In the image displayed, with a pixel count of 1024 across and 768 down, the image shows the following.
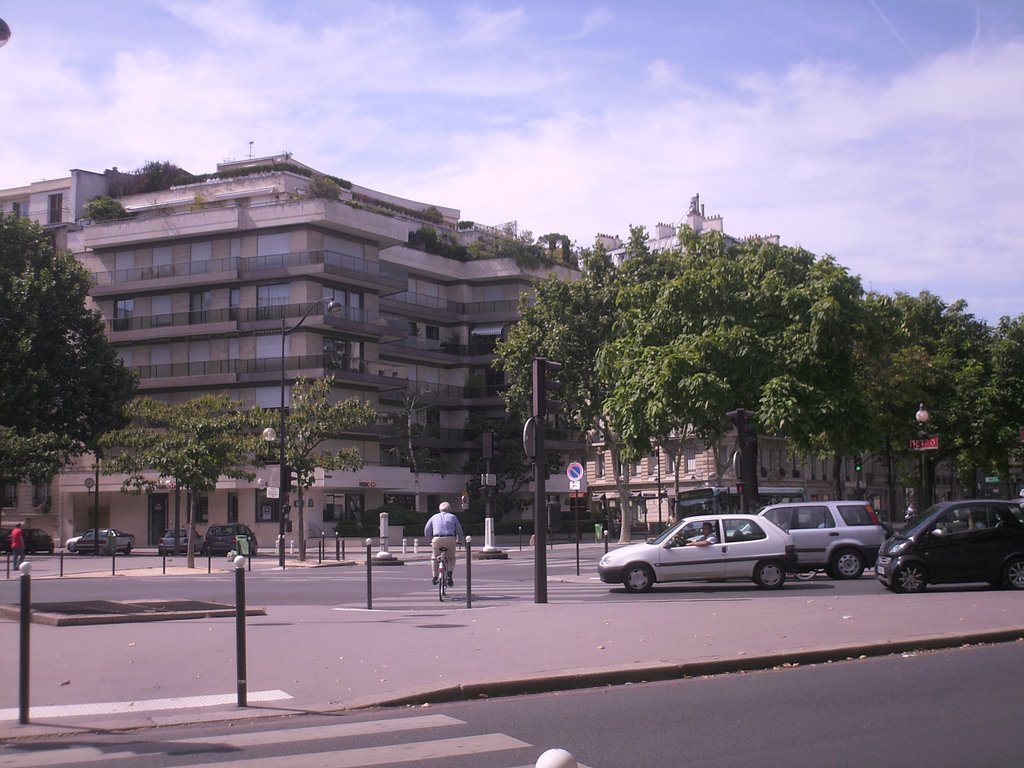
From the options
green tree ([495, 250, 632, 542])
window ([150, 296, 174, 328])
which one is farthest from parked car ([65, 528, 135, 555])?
green tree ([495, 250, 632, 542])

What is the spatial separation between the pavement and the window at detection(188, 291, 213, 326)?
46893mm

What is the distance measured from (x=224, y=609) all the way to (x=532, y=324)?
41156 mm

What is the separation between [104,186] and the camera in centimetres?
7438

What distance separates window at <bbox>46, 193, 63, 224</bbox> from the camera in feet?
238

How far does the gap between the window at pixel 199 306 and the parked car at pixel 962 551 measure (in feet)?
162

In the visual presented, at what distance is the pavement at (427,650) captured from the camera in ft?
30.3

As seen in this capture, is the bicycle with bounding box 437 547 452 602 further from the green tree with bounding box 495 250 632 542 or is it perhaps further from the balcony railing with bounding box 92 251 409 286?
the balcony railing with bounding box 92 251 409 286

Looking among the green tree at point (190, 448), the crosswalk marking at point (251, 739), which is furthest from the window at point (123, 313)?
the crosswalk marking at point (251, 739)

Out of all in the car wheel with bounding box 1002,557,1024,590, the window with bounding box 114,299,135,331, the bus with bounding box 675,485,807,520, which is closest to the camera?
the car wheel with bounding box 1002,557,1024,590

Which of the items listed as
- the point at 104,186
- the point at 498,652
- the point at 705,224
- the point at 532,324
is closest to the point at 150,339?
the point at 104,186

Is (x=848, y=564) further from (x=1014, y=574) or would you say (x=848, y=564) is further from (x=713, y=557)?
(x=1014, y=574)

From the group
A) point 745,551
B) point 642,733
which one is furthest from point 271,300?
point 642,733

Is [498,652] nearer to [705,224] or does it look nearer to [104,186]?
[104,186]

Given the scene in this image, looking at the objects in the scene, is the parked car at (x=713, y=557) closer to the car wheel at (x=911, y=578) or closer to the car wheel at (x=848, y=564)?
the car wheel at (x=911, y=578)
